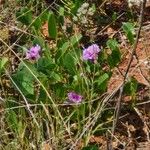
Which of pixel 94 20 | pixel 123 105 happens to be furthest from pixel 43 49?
pixel 94 20

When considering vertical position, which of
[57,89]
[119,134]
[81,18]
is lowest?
[119,134]

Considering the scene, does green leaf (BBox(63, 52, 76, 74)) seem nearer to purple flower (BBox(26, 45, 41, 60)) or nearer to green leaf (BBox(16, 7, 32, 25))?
purple flower (BBox(26, 45, 41, 60))

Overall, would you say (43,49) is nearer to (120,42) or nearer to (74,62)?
(74,62)

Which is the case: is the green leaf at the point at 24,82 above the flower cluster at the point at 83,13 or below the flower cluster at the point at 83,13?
below

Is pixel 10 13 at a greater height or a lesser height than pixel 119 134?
greater

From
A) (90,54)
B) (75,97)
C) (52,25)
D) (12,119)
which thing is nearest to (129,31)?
(90,54)

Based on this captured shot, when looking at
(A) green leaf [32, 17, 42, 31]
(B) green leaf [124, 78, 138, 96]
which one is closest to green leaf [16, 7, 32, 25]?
(A) green leaf [32, 17, 42, 31]

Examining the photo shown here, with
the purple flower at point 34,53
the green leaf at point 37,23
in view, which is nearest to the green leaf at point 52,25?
the green leaf at point 37,23

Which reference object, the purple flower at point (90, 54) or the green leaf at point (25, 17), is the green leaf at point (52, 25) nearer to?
the green leaf at point (25, 17)
